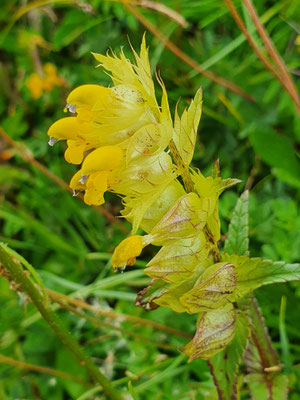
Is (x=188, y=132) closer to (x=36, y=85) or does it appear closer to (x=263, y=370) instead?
(x=263, y=370)

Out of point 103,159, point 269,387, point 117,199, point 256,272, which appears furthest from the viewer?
point 117,199

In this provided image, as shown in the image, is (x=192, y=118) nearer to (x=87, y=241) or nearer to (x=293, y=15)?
(x=293, y=15)

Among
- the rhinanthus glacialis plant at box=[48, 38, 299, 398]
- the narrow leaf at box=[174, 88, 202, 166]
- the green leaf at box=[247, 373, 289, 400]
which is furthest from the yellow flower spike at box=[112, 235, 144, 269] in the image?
the green leaf at box=[247, 373, 289, 400]

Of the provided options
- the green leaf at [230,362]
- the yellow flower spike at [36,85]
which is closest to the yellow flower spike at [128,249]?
the green leaf at [230,362]

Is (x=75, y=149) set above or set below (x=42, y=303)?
above

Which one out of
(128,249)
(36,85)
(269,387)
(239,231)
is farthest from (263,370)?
(36,85)

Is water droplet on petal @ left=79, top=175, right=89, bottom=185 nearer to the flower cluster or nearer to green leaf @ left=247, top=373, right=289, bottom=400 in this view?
the flower cluster

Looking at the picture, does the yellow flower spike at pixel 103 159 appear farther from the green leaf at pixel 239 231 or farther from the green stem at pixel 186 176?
the green leaf at pixel 239 231
